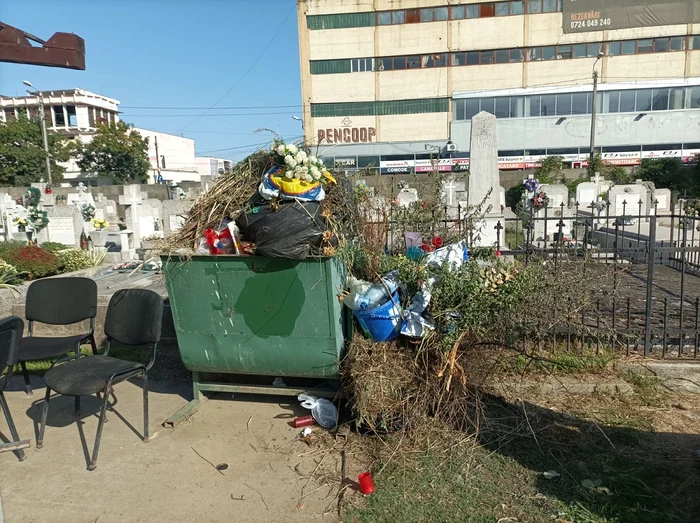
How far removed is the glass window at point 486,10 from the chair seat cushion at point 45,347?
142ft

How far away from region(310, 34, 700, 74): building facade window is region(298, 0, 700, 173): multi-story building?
0.08 metres

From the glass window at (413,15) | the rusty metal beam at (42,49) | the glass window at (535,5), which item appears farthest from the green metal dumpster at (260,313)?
the glass window at (535,5)

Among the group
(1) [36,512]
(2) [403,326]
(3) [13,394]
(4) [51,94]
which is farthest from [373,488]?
(4) [51,94]

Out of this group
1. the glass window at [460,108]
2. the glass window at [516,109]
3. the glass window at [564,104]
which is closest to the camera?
the glass window at [564,104]

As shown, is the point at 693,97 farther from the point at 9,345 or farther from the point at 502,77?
the point at 9,345

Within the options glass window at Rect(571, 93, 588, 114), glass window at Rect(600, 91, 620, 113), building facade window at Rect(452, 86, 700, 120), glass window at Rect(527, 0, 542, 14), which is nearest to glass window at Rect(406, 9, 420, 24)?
building facade window at Rect(452, 86, 700, 120)

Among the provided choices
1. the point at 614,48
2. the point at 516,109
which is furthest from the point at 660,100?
the point at 516,109

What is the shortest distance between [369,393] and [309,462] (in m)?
0.56

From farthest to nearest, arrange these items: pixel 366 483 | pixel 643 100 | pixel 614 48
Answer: pixel 614 48
pixel 643 100
pixel 366 483

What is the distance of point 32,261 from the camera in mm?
7637

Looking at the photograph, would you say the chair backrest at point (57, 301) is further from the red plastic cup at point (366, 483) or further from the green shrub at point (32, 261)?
the green shrub at point (32, 261)

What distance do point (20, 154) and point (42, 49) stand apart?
150 feet

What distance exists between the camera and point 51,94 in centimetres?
6538

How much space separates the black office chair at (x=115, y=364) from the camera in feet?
10.2
